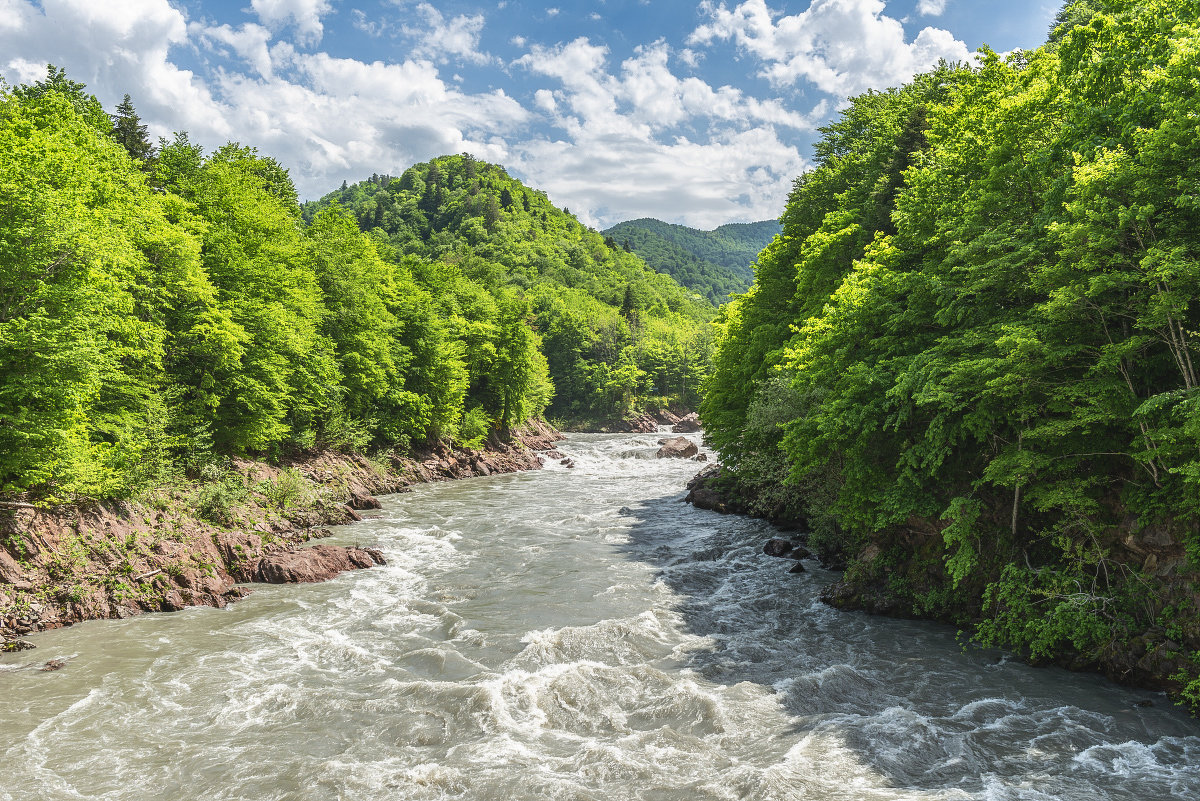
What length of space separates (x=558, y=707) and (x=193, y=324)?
68.6 feet

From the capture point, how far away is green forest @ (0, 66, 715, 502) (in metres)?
15.3

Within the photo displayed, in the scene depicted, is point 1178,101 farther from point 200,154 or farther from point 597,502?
point 200,154

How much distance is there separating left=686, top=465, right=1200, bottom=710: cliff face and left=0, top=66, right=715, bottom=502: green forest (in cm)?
2134

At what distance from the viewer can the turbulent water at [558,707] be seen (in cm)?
1008

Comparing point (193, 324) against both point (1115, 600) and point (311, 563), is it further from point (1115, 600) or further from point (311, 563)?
point (1115, 600)

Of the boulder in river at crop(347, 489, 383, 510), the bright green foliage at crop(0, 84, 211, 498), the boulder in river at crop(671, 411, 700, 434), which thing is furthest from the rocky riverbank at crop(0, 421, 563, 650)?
the boulder in river at crop(671, 411, 700, 434)

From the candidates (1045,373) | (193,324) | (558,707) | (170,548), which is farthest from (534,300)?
(558,707)

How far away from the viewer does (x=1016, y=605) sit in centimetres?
1367

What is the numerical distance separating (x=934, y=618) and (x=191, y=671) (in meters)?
18.2

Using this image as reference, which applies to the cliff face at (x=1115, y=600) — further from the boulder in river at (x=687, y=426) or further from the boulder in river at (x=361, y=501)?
the boulder in river at (x=687, y=426)

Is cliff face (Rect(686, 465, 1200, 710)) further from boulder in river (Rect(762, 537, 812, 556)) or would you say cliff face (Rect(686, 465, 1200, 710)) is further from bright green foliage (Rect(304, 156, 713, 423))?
bright green foliage (Rect(304, 156, 713, 423))

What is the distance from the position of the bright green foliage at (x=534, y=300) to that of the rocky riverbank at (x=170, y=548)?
25.4m

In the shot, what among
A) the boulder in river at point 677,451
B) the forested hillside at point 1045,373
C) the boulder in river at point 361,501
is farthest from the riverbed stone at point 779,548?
the boulder in river at point 677,451

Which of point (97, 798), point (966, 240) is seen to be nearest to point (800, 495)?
point (966, 240)
